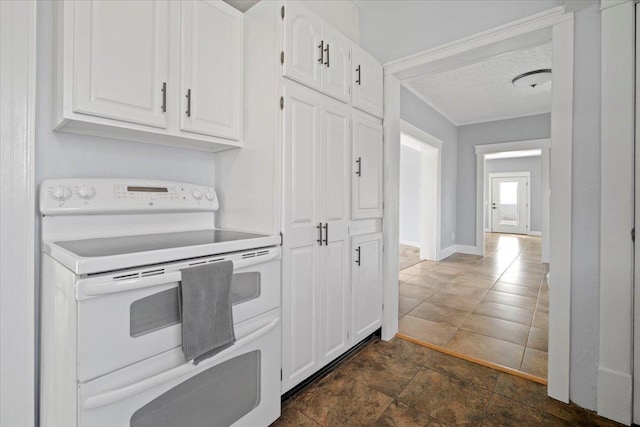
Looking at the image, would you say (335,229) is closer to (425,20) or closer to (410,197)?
(425,20)

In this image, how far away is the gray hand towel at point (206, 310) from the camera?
108 centimetres

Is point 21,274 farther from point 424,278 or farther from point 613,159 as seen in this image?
point 424,278

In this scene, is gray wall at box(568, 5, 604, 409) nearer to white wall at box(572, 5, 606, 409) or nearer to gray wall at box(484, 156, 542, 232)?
white wall at box(572, 5, 606, 409)

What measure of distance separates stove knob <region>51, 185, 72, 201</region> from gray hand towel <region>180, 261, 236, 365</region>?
2.47 feet

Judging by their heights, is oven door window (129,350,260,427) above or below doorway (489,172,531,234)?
below

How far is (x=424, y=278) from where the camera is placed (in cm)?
430

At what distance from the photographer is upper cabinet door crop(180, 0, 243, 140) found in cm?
152

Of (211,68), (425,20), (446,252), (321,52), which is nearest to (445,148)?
(446,252)

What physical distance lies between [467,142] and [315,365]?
573cm

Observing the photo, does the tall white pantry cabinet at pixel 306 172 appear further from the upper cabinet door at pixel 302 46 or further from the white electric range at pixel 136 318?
the white electric range at pixel 136 318

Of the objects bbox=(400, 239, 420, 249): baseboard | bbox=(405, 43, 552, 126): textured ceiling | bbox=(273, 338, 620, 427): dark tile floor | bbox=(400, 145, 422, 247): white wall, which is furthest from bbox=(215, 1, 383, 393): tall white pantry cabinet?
bbox=(400, 239, 420, 249): baseboard

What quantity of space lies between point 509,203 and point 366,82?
10466 mm

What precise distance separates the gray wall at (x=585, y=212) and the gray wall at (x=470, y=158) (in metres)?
4.53

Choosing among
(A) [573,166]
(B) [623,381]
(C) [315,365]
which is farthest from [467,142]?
(C) [315,365]
